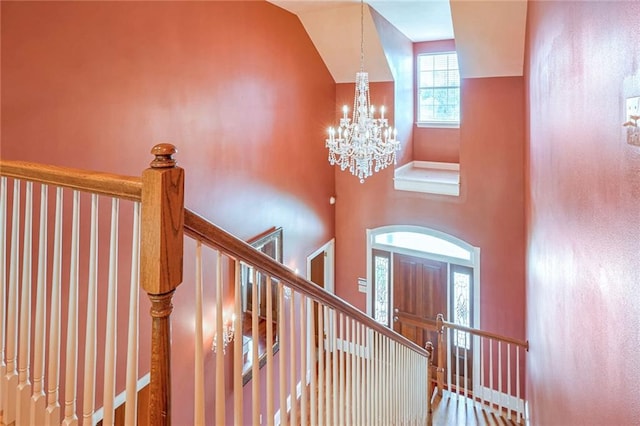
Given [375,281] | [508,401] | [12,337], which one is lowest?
[508,401]

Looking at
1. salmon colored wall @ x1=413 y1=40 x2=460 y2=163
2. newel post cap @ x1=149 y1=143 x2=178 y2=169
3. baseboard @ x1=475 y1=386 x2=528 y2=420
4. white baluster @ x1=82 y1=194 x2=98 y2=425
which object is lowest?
baseboard @ x1=475 y1=386 x2=528 y2=420

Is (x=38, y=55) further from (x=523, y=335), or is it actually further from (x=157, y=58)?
(x=523, y=335)

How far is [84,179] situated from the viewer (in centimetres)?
123

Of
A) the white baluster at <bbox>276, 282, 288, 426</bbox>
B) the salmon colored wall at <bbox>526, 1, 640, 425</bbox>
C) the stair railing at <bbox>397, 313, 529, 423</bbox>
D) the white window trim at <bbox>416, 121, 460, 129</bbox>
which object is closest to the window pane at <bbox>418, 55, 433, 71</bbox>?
the white window trim at <bbox>416, 121, 460, 129</bbox>

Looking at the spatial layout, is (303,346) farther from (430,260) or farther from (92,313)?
(430,260)

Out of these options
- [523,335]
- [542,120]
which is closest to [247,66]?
[542,120]

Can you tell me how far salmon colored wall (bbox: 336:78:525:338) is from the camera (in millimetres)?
5902

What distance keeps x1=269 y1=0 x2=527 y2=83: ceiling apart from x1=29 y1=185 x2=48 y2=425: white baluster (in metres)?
4.63

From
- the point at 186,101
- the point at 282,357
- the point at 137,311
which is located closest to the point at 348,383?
the point at 282,357

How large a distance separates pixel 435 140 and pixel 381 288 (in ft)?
8.90

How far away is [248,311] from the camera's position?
481 cm

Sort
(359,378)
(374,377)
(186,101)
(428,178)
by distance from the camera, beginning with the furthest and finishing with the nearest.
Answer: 1. (428,178)
2. (186,101)
3. (374,377)
4. (359,378)

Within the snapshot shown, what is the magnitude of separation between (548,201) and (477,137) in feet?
12.5

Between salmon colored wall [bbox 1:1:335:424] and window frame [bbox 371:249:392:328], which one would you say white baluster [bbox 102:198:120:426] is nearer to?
salmon colored wall [bbox 1:1:335:424]
